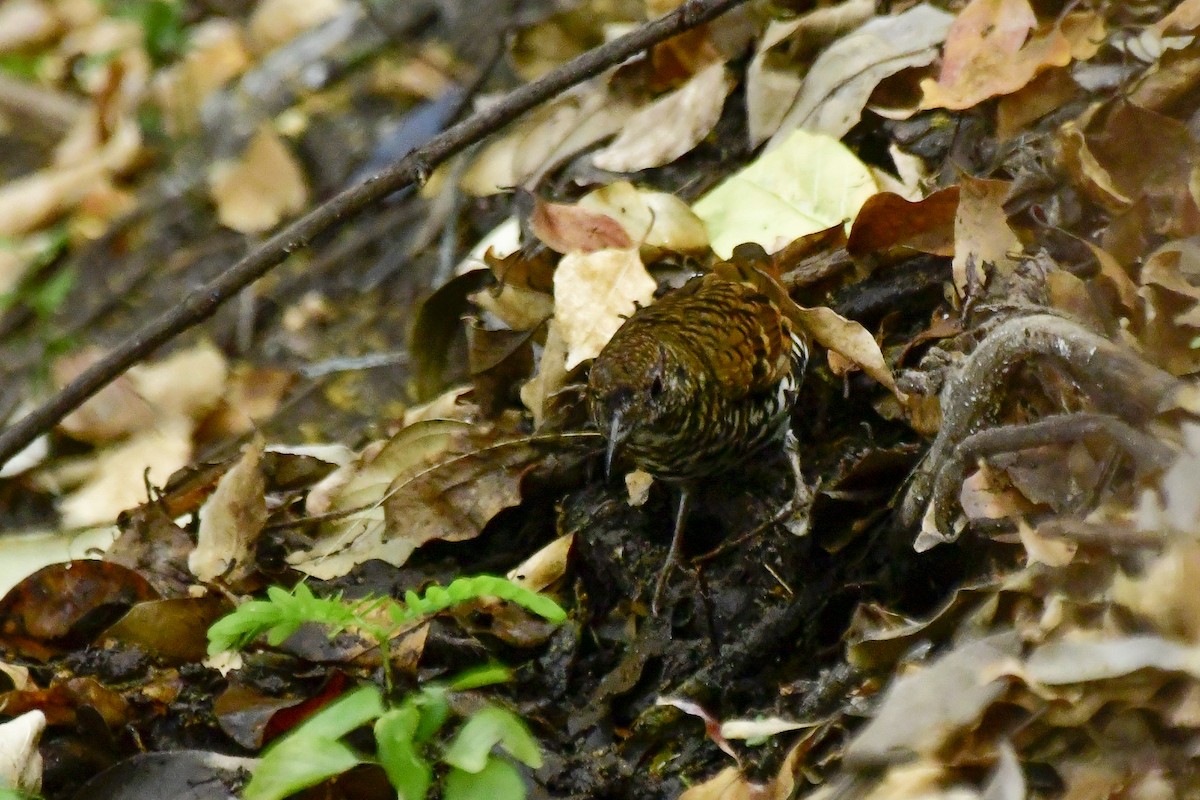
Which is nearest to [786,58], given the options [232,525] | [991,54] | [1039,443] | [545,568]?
[991,54]

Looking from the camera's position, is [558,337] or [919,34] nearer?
[558,337]

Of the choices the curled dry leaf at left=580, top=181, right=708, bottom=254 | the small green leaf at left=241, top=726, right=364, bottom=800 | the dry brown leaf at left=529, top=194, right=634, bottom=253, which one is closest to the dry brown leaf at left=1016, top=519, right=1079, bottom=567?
the small green leaf at left=241, top=726, right=364, bottom=800

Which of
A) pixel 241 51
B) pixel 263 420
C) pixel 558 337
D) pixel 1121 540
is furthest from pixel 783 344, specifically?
pixel 241 51

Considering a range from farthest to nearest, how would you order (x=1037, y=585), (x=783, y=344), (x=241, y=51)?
(x=241, y=51), (x=783, y=344), (x=1037, y=585)

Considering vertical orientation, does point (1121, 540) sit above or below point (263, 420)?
above

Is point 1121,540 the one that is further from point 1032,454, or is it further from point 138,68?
point 138,68

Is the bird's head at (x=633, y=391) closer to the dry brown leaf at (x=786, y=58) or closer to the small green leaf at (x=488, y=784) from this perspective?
the small green leaf at (x=488, y=784)

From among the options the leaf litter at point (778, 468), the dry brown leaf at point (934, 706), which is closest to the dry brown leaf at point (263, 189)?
the leaf litter at point (778, 468)

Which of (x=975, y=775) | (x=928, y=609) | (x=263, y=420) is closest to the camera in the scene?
(x=975, y=775)
